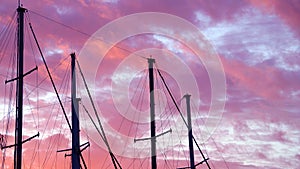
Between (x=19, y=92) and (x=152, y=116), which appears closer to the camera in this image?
(x=19, y=92)

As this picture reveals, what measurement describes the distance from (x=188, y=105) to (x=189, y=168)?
13.2 m

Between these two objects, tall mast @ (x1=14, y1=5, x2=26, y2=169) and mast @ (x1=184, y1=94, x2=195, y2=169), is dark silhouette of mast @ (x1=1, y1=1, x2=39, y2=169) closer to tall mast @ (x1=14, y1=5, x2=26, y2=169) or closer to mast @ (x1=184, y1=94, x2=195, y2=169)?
tall mast @ (x1=14, y1=5, x2=26, y2=169)

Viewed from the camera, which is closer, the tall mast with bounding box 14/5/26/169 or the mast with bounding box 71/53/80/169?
the tall mast with bounding box 14/5/26/169

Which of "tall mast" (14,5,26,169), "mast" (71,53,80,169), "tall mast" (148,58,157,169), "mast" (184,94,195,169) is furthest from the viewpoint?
"mast" (184,94,195,169)

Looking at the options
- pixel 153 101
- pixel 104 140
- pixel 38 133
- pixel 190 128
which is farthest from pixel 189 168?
pixel 38 133

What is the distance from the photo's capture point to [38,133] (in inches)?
2039

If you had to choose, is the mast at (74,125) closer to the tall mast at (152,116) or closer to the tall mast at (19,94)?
the tall mast at (19,94)

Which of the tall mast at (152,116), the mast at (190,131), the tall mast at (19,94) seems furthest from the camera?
the mast at (190,131)

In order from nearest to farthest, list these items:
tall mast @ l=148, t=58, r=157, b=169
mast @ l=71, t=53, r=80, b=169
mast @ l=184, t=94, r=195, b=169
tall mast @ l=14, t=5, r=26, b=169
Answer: tall mast @ l=14, t=5, r=26, b=169
mast @ l=71, t=53, r=80, b=169
tall mast @ l=148, t=58, r=157, b=169
mast @ l=184, t=94, r=195, b=169

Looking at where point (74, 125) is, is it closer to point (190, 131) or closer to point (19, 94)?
point (19, 94)

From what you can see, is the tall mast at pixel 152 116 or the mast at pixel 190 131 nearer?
the tall mast at pixel 152 116

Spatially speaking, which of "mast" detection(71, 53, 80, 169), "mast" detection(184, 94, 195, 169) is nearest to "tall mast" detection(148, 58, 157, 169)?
"mast" detection(71, 53, 80, 169)

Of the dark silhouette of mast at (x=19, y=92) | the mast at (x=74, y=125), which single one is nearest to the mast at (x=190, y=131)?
the mast at (x=74, y=125)

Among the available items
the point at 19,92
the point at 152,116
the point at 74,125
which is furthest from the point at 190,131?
the point at 19,92
